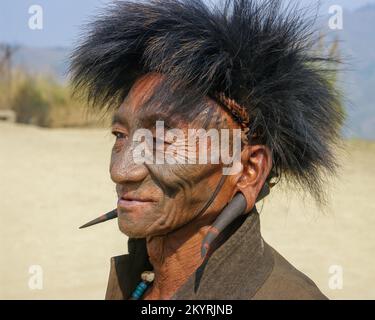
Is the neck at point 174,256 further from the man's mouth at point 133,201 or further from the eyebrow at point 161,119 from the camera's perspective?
the eyebrow at point 161,119

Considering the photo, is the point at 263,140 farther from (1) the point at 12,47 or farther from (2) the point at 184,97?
(1) the point at 12,47

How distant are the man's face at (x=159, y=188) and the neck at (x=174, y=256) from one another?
103 mm

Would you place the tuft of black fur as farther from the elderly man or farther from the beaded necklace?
the beaded necklace

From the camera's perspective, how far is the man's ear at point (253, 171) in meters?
2.45

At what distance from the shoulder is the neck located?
26 centimetres

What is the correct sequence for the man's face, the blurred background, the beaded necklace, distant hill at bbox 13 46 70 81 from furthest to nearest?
the blurred background
distant hill at bbox 13 46 70 81
the beaded necklace
the man's face

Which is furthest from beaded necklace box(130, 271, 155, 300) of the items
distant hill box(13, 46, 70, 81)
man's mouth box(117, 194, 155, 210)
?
distant hill box(13, 46, 70, 81)

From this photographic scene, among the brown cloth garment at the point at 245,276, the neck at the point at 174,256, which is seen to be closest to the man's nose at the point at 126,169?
the neck at the point at 174,256

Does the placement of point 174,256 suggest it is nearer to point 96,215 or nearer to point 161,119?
point 161,119

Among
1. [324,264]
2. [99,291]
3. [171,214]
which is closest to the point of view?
[171,214]

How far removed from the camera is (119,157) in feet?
7.98

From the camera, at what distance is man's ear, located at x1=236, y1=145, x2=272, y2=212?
8.04 ft
